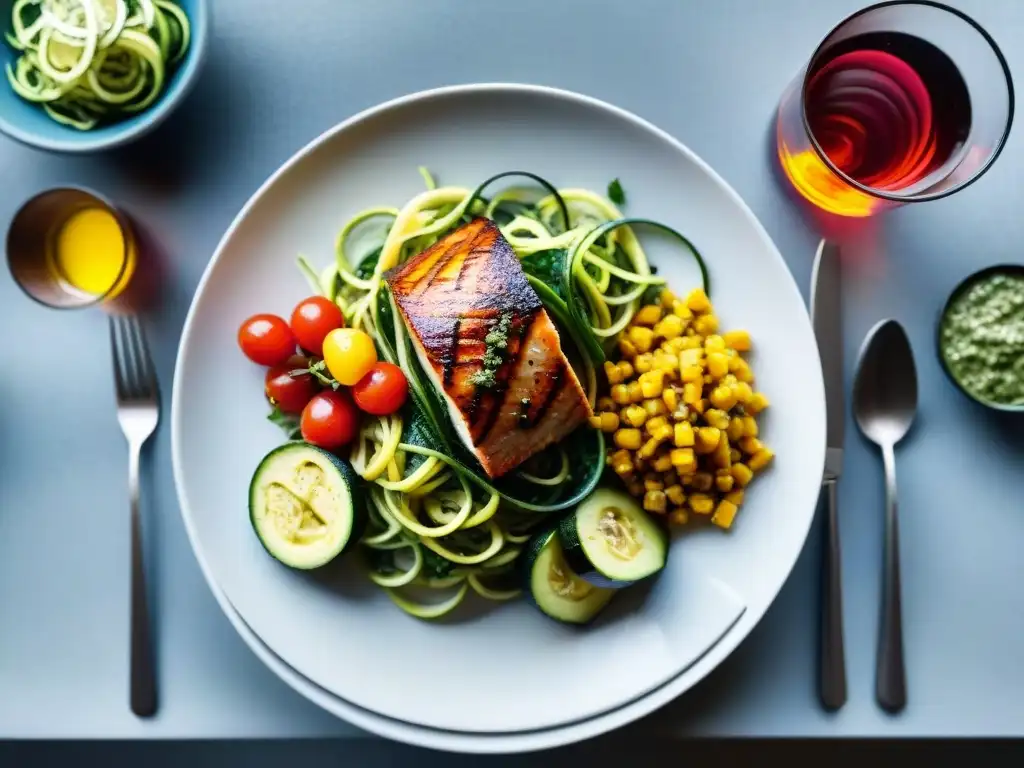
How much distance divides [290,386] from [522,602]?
47.5 inches

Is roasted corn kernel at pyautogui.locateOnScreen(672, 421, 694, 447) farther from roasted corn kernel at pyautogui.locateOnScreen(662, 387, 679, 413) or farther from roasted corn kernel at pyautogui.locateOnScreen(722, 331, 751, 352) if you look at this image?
roasted corn kernel at pyautogui.locateOnScreen(722, 331, 751, 352)

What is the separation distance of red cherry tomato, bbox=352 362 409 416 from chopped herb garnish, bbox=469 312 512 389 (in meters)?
0.35

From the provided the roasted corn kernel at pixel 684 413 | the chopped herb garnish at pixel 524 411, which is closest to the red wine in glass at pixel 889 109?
the roasted corn kernel at pixel 684 413

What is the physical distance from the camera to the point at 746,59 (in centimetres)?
354

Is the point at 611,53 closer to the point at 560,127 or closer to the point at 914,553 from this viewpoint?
the point at 560,127

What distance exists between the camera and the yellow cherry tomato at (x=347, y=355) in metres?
3.01

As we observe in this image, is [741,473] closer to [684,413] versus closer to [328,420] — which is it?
[684,413]

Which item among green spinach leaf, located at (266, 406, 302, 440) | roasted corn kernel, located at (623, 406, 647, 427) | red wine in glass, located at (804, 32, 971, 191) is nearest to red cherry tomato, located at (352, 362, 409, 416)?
green spinach leaf, located at (266, 406, 302, 440)

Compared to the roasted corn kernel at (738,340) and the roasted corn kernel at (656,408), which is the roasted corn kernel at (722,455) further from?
the roasted corn kernel at (738,340)

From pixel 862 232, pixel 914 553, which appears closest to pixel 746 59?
pixel 862 232

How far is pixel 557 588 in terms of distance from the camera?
3.08 meters

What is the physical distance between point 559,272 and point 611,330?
0.99 feet

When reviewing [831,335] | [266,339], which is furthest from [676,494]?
[266,339]

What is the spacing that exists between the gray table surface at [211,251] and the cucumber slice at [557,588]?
0.71 m
